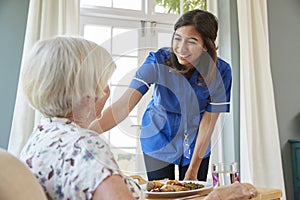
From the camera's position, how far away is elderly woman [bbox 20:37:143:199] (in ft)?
2.05

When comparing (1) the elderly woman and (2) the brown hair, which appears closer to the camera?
(1) the elderly woman

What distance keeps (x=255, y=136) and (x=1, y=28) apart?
192 cm

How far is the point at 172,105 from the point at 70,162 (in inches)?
29.2

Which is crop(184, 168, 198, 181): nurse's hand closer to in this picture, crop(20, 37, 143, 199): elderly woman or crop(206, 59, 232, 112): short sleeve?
crop(206, 59, 232, 112): short sleeve

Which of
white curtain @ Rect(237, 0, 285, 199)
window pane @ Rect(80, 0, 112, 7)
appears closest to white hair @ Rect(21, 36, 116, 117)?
window pane @ Rect(80, 0, 112, 7)

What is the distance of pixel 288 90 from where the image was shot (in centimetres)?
276

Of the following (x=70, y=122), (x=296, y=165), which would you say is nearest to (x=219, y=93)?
(x=70, y=122)

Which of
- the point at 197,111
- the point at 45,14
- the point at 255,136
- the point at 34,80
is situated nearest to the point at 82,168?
the point at 34,80

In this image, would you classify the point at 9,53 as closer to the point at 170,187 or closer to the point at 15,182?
the point at 170,187

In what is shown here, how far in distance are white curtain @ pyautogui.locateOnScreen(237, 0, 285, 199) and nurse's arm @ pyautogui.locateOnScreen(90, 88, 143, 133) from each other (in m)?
1.54

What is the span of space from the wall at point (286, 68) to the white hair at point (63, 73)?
7.39 feet

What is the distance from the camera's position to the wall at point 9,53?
205 cm

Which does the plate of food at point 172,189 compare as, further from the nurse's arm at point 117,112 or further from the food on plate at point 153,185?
the nurse's arm at point 117,112

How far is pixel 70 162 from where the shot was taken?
0.65m
